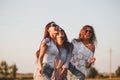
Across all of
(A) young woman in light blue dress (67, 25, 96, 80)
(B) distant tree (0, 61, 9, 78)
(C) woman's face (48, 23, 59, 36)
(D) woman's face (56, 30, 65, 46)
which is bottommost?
(B) distant tree (0, 61, 9, 78)

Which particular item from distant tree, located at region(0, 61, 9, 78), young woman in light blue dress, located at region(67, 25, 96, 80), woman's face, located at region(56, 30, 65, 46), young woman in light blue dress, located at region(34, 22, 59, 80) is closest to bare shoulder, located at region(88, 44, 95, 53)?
young woman in light blue dress, located at region(67, 25, 96, 80)

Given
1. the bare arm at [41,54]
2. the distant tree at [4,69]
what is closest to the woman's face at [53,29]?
the bare arm at [41,54]

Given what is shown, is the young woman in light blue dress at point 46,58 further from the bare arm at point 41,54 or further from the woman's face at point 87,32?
the woman's face at point 87,32

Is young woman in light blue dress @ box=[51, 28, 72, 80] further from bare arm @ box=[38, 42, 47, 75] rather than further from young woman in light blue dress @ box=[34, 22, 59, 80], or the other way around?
bare arm @ box=[38, 42, 47, 75]

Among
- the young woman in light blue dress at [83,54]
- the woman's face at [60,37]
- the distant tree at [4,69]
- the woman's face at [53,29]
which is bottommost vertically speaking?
the distant tree at [4,69]

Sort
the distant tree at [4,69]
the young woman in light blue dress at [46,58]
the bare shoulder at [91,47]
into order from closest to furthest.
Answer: the young woman in light blue dress at [46,58]
the bare shoulder at [91,47]
the distant tree at [4,69]

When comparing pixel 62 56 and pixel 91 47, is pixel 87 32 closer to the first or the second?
pixel 91 47

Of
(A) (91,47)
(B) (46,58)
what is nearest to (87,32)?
(A) (91,47)

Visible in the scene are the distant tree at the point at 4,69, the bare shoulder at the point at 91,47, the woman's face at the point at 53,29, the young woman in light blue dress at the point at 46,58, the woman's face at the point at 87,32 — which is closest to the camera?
the young woman in light blue dress at the point at 46,58

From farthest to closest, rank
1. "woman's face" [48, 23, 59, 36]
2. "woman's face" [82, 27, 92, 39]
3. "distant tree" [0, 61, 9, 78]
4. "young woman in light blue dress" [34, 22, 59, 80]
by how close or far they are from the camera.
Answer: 1. "distant tree" [0, 61, 9, 78]
2. "woman's face" [82, 27, 92, 39]
3. "woman's face" [48, 23, 59, 36]
4. "young woman in light blue dress" [34, 22, 59, 80]

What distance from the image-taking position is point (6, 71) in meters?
56.4

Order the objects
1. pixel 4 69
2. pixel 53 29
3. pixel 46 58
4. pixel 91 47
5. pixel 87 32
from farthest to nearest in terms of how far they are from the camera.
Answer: pixel 4 69
pixel 91 47
pixel 87 32
pixel 53 29
pixel 46 58

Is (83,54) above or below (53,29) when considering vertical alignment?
A: below

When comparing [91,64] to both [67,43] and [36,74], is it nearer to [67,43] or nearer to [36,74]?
[67,43]
